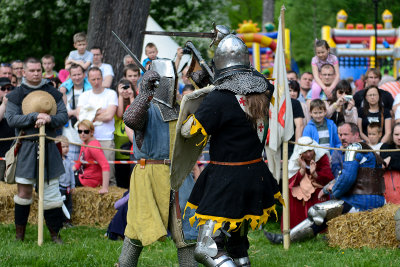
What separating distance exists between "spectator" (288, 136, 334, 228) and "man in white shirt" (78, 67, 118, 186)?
2.38 metres

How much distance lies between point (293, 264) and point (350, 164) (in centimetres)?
A: 139

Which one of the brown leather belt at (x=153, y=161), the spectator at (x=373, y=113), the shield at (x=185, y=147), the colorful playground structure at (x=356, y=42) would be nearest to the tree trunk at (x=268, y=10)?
the colorful playground structure at (x=356, y=42)

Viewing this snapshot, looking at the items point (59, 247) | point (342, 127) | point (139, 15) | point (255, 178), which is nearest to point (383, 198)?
point (342, 127)

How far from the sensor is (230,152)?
5105 millimetres

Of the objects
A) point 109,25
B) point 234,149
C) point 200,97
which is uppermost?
point 109,25

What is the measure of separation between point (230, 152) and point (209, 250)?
70 cm

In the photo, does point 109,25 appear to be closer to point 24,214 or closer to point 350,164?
point 24,214

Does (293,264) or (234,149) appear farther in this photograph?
(293,264)

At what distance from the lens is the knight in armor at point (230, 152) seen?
5027 millimetres

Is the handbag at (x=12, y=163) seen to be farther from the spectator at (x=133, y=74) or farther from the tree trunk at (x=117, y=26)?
the tree trunk at (x=117, y=26)

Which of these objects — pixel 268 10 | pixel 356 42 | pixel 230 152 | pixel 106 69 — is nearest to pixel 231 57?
pixel 230 152

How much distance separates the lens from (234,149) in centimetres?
510

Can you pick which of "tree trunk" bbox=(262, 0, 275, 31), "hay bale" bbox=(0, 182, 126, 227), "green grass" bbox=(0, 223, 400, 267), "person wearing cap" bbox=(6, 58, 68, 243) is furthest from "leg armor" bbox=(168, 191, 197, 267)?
"tree trunk" bbox=(262, 0, 275, 31)

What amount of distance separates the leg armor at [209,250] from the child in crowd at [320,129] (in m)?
3.99
